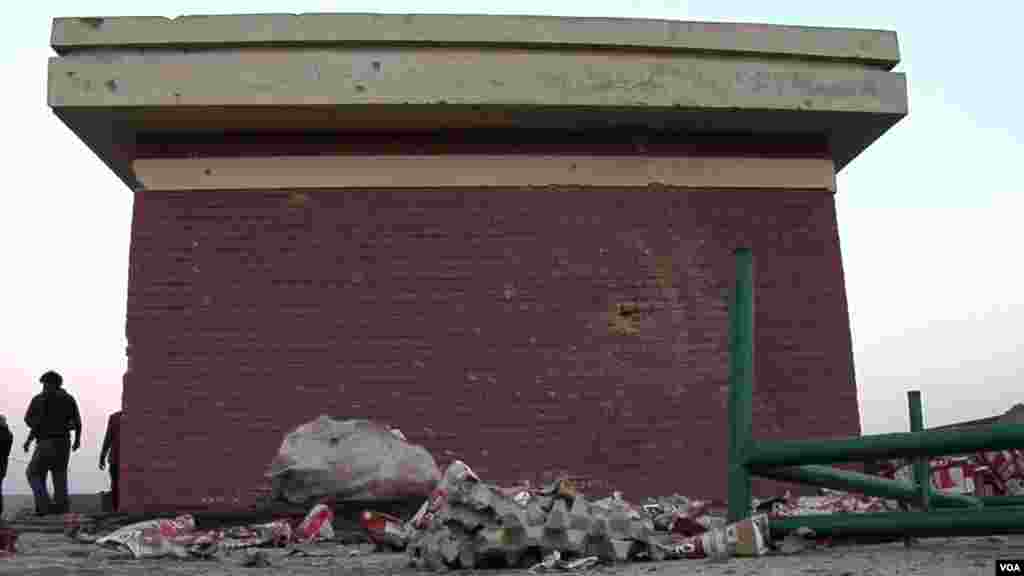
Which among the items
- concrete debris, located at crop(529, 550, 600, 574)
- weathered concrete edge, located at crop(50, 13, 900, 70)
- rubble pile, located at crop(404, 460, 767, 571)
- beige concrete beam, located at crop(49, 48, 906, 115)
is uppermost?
weathered concrete edge, located at crop(50, 13, 900, 70)

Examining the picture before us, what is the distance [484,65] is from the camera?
751cm

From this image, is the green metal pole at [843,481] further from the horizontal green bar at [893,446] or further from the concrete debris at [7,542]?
the concrete debris at [7,542]

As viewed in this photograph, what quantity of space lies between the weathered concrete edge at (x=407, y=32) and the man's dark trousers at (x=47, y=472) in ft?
12.2

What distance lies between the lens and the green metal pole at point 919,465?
3.96 m

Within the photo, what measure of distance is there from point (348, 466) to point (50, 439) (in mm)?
4204

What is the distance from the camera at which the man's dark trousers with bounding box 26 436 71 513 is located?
8.98 m

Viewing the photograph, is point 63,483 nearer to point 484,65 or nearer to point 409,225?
point 409,225

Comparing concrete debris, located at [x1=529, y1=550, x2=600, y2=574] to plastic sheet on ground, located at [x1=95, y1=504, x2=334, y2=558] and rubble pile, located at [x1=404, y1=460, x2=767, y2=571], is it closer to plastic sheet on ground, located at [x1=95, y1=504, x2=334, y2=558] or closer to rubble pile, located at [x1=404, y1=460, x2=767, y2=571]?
rubble pile, located at [x1=404, y1=460, x2=767, y2=571]

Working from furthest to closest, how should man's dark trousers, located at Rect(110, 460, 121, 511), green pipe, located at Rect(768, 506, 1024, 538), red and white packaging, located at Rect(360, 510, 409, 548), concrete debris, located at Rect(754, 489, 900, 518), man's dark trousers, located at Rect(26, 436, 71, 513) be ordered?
1. man's dark trousers, located at Rect(26, 436, 71, 513)
2. man's dark trousers, located at Rect(110, 460, 121, 511)
3. concrete debris, located at Rect(754, 489, 900, 518)
4. red and white packaging, located at Rect(360, 510, 409, 548)
5. green pipe, located at Rect(768, 506, 1024, 538)

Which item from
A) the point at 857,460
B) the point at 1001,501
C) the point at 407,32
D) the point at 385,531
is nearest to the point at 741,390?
the point at 857,460

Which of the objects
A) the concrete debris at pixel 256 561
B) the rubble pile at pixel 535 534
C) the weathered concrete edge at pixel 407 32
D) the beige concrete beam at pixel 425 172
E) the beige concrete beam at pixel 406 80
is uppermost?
the weathered concrete edge at pixel 407 32

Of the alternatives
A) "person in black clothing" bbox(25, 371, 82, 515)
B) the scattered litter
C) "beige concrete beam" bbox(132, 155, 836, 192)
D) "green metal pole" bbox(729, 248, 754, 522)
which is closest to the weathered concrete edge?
"beige concrete beam" bbox(132, 155, 836, 192)

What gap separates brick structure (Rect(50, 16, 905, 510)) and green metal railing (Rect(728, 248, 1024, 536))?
11.3 ft

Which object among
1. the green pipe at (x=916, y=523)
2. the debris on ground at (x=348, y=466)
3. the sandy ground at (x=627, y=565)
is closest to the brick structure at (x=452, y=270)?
the debris on ground at (x=348, y=466)
